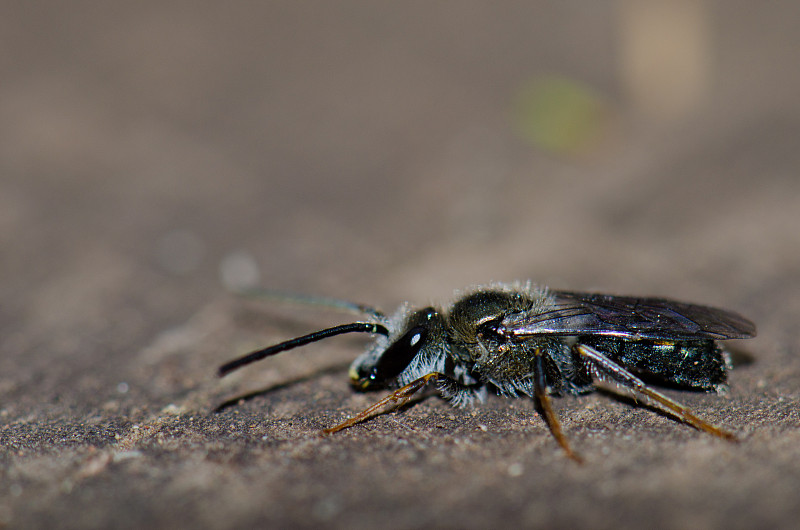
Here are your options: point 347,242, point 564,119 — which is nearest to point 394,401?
point 347,242

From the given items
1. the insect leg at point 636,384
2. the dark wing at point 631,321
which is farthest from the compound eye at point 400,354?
the insect leg at point 636,384

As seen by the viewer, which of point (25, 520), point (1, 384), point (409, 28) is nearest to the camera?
point (25, 520)

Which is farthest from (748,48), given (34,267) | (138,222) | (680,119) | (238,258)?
(34,267)

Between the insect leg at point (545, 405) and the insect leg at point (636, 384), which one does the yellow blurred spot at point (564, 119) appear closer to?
the insect leg at point (636, 384)

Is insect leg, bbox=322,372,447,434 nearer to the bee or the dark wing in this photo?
the bee

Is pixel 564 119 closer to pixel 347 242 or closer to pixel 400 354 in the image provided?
pixel 347 242

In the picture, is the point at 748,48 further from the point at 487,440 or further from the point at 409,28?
the point at 487,440
